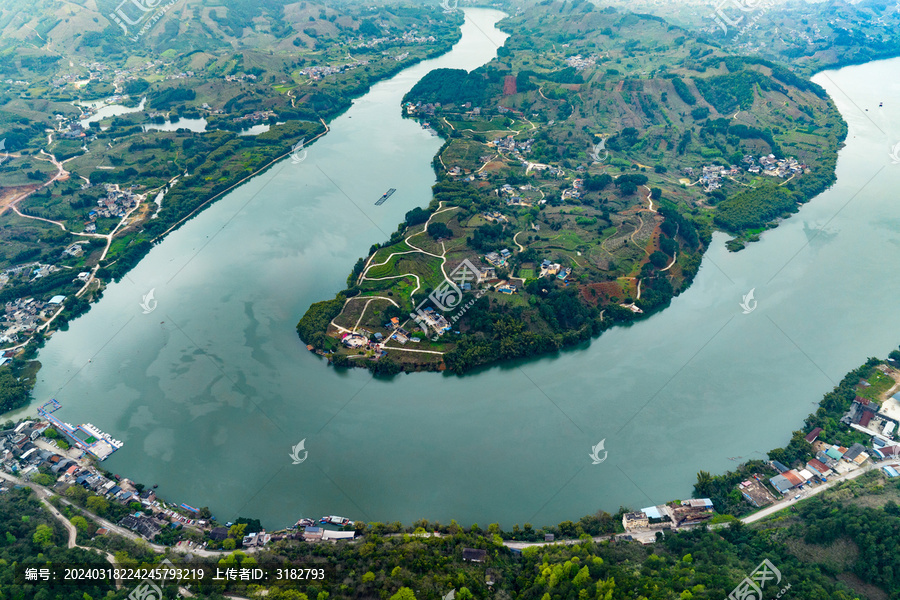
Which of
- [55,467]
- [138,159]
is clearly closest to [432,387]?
[55,467]

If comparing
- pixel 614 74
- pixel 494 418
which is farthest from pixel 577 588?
pixel 614 74

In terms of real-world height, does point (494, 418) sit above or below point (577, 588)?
below

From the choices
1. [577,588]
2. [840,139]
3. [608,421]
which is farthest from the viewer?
[840,139]

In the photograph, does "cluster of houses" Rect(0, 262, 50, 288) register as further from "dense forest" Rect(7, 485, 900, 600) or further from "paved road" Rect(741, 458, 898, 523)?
"paved road" Rect(741, 458, 898, 523)

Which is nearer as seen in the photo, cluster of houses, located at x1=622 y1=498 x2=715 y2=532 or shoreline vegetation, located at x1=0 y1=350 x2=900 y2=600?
shoreline vegetation, located at x1=0 y1=350 x2=900 y2=600

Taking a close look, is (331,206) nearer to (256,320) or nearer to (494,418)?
(256,320)

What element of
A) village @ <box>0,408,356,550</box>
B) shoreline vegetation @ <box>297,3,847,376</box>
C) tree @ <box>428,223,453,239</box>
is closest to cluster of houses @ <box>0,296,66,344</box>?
village @ <box>0,408,356,550</box>
